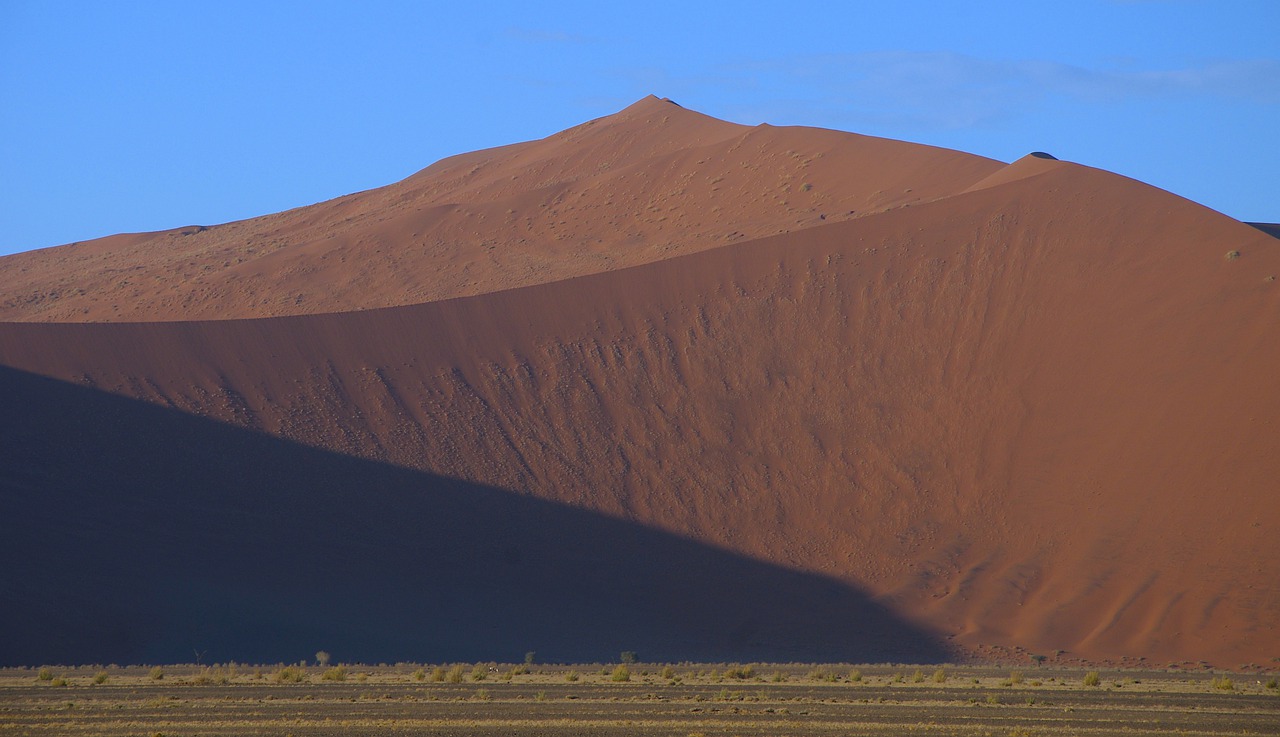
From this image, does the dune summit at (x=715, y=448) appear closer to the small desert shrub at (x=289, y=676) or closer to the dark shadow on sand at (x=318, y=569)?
the dark shadow on sand at (x=318, y=569)

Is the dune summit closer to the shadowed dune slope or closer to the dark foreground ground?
the shadowed dune slope

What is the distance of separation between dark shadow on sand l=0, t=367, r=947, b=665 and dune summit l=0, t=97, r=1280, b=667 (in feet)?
0.33

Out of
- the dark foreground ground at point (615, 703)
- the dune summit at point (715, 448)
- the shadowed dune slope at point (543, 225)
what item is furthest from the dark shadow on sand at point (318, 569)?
the shadowed dune slope at point (543, 225)

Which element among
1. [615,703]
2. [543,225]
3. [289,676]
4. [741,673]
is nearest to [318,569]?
[289,676]

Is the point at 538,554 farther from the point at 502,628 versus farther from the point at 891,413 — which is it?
the point at 891,413

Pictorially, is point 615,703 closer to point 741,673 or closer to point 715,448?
point 741,673

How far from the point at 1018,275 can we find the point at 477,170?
3354cm

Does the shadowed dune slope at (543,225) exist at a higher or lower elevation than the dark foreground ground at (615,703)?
higher

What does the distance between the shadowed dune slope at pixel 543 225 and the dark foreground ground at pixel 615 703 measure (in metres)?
25.5

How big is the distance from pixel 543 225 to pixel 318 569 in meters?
23.0

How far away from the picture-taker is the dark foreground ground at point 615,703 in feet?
50.5

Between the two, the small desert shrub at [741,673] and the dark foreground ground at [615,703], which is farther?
the small desert shrub at [741,673]

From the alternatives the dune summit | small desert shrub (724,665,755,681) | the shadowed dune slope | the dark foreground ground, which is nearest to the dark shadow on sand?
the dune summit

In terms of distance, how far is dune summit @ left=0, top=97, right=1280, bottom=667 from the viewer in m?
30.9
